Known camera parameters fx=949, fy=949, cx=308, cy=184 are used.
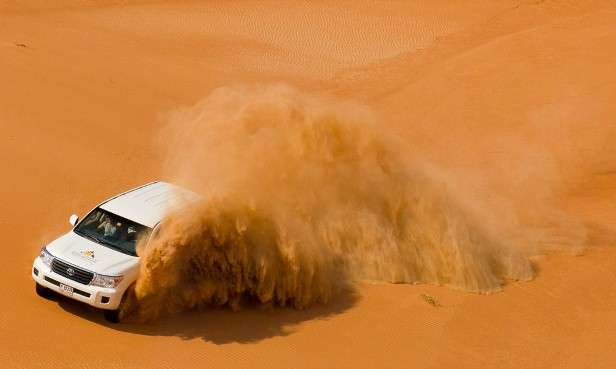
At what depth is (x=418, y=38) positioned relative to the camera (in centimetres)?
2928

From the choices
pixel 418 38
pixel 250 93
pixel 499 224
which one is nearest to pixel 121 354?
pixel 250 93

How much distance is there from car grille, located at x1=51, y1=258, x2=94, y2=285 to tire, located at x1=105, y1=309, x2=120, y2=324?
525 millimetres

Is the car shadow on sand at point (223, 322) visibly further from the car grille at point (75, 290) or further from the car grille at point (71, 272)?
the car grille at point (71, 272)

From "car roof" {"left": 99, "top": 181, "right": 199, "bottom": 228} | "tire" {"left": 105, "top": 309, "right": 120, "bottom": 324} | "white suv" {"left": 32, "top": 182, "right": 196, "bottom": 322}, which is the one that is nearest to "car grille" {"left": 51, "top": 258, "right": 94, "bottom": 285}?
"white suv" {"left": 32, "top": 182, "right": 196, "bottom": 322}

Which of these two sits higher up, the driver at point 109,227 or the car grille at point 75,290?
the driver at point 109,227

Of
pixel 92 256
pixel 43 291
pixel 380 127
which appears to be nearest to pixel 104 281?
pixel 92 256

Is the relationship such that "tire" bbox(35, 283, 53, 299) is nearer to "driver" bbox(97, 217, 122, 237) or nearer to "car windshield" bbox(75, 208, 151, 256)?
"car windshield" bbox(75, 208, 151, 256)

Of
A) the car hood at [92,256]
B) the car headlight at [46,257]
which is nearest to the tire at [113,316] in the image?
the car hood at [92,256]

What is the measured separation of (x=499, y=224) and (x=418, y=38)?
13.2 m

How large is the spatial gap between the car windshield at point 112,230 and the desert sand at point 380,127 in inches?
36.2

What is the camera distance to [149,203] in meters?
12.9

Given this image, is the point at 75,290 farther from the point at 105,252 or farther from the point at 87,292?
the point at 105,252

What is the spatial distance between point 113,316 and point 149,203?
70.2 inches

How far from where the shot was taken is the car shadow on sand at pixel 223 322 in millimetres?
11906
